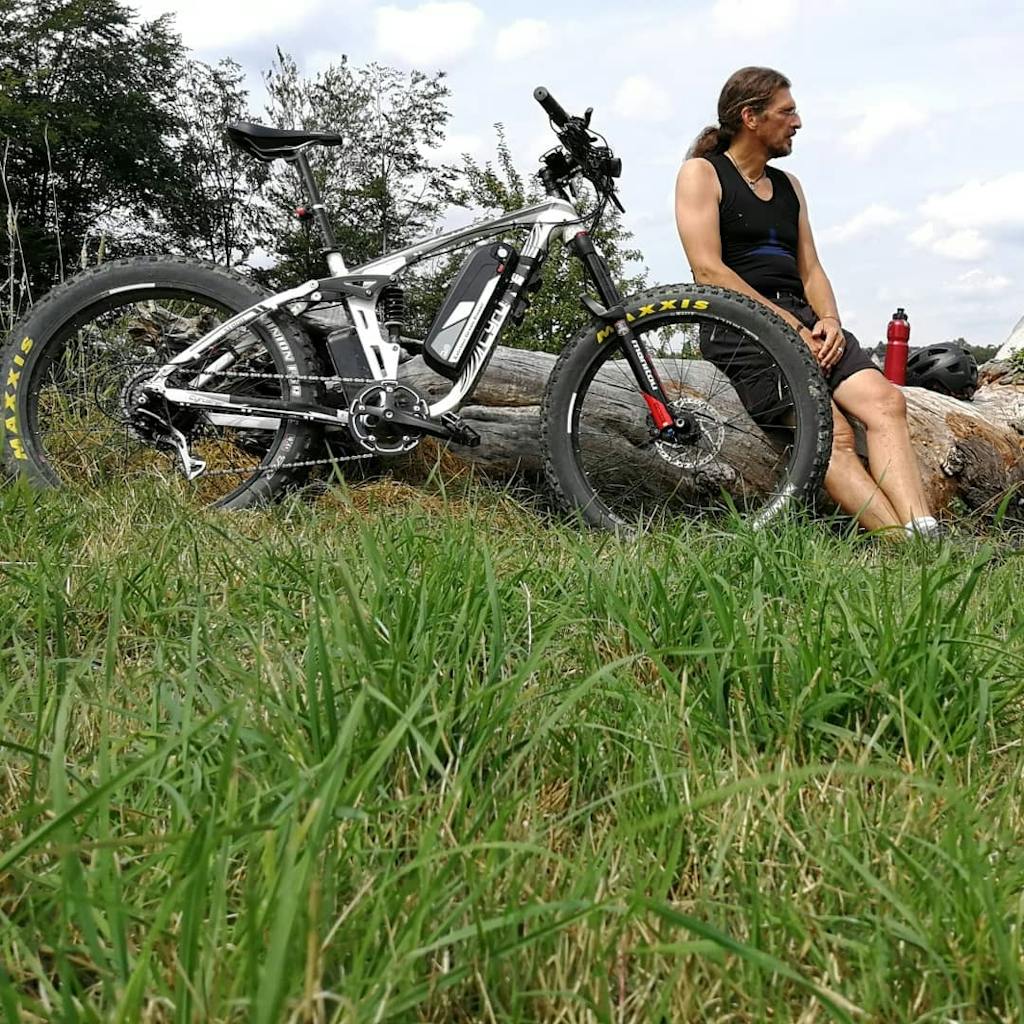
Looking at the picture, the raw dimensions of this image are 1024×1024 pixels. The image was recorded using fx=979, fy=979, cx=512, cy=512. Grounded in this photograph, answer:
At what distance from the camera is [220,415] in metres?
3.68

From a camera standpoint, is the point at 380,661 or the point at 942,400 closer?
the point at 380,661

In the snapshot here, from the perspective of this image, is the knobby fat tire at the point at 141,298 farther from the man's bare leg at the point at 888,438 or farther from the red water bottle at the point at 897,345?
the red water bottle at the point at 897,345

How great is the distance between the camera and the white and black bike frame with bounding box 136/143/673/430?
12.0 feet

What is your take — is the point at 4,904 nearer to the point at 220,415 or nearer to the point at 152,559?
the point at 152,559

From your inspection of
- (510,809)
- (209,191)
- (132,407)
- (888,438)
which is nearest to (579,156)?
(888,438)

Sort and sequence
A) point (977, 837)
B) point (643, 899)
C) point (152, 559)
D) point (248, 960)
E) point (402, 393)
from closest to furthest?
point (248, 960), point (643, 899), point (977, 837), point (152, 559), point (402, 393)

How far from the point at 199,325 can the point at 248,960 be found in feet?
13.3

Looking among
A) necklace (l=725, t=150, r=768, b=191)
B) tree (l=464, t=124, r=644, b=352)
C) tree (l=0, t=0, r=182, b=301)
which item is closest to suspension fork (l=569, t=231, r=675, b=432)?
necklace (l=725, t=150, r=768, b=191)

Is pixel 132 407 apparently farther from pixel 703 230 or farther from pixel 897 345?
pixel 897 345

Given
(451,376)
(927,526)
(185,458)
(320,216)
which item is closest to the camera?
(927,526)

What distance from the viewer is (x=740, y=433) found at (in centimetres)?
393

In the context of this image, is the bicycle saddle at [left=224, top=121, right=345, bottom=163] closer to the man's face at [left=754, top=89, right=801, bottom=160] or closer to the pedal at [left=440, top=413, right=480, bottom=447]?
the pedal at [left=440, top=413, right=480, bottom=447]

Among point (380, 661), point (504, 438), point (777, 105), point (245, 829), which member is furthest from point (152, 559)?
point (777, 105)

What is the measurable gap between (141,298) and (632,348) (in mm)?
1863
